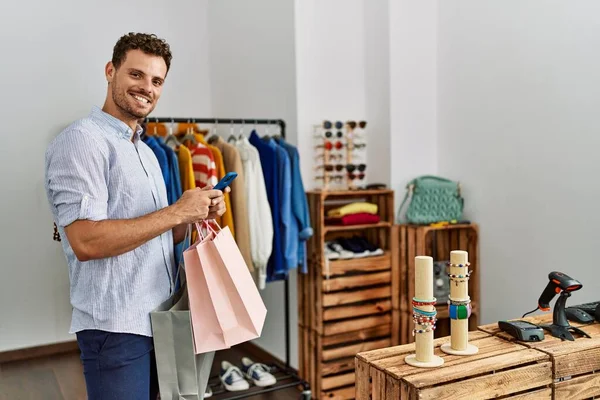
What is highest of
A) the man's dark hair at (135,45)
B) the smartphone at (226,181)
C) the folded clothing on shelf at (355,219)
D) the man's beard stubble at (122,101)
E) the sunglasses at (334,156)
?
the man's dark hair at (135,45)

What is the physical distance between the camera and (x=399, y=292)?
3.35 m

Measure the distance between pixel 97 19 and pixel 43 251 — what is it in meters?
1.74

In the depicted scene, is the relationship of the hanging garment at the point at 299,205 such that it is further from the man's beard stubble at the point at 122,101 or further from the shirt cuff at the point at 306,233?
the man's beard stubble at the point at 122,101

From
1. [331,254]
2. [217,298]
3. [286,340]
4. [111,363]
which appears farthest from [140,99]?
[286,340]

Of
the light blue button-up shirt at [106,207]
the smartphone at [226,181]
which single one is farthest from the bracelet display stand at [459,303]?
the light blue button-up shirt at [106,207]

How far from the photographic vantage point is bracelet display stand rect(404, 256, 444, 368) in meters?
1.59

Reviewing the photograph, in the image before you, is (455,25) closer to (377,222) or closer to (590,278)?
(377,222)

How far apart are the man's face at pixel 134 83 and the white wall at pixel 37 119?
2.64 m

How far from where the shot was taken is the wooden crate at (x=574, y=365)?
176 centimetres

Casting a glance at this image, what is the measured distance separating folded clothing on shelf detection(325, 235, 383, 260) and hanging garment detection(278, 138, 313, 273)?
178 mm

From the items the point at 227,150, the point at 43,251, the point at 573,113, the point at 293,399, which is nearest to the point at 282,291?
the point at 293,399

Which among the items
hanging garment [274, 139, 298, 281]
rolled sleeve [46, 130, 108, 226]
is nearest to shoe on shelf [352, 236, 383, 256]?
hanging garment [274, 139, 298, 281]

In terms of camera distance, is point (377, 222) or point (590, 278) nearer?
point (590, 278)

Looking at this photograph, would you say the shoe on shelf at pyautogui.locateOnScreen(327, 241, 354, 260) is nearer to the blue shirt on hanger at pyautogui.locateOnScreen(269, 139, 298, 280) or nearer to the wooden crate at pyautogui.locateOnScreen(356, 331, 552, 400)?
the blue shirt on hanger at pyautogui.locateOnScreen(269, 139, 298, 280)
